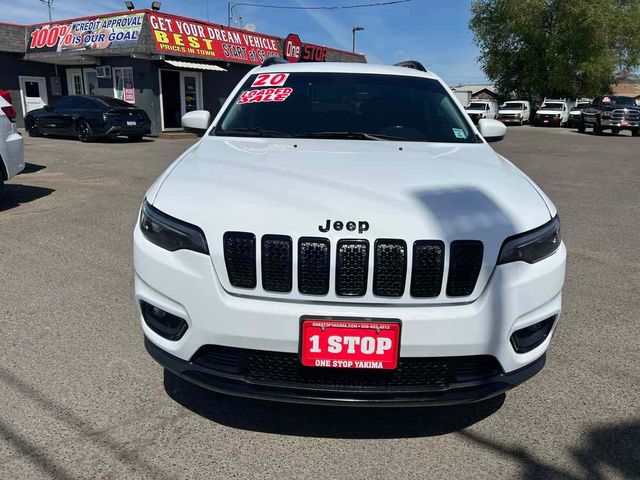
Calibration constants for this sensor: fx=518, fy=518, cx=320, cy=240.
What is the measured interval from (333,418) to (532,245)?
48.0 inches

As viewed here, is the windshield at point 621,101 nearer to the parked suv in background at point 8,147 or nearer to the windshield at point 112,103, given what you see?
the windshield at point 112,103

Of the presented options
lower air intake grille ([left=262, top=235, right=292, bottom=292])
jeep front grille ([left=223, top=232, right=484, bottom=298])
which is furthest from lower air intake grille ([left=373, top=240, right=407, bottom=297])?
lower air intake grille ([left=262, top=235, right=292, bottom=292])

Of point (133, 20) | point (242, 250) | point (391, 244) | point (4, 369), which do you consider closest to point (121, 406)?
point (4, 369)

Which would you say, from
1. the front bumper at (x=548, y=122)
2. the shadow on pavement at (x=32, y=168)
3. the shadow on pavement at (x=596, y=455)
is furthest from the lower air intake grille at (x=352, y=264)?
the front bumper at (x=548, y=122)

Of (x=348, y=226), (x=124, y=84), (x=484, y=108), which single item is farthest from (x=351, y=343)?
(x=484, y=108)

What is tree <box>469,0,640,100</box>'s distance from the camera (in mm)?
42000

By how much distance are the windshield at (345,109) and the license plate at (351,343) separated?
164 centimetres

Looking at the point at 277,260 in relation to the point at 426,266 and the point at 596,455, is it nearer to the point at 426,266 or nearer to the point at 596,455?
the point at 426,266

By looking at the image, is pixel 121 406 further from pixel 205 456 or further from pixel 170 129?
pixel 170 129

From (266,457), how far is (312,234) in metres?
1.01

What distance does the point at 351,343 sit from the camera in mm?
1979

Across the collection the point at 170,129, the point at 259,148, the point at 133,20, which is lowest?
the point at 170,129

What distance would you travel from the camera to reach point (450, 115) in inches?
143

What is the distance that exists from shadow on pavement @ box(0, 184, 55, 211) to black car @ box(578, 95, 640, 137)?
2772 centimetres
